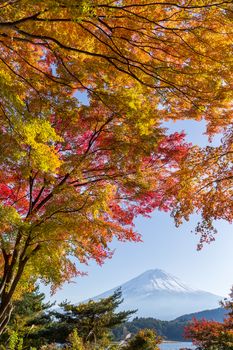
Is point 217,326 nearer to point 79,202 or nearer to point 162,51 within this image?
point 79,202

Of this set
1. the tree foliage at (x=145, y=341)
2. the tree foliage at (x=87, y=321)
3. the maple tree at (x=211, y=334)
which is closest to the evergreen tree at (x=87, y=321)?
the tree foliage at (x=87, y=321)

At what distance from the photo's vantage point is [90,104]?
22.3 ft

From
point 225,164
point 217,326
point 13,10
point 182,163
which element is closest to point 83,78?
point 13,10

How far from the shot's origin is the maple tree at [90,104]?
4.44m

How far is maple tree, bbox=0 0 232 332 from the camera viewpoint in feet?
14.6

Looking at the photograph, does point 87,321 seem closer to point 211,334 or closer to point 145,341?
point 145,341

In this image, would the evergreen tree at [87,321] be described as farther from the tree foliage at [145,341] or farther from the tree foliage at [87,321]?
the tree foliage at [145,341]

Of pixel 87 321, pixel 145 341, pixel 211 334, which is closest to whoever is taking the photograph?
pixel 211 334

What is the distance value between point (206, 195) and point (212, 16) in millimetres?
3814

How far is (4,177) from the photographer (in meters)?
7.38

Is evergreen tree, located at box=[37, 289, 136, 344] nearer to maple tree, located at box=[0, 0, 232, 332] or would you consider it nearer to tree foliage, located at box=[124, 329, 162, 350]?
tree foliage, located at box=[124, 329, 162, 350]

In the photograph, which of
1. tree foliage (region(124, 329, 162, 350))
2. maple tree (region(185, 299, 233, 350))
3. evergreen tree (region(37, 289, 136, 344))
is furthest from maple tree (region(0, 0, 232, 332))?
evergreen tree (region(37, 289, 136, 344))

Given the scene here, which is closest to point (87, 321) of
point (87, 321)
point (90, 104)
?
point (87, 321)

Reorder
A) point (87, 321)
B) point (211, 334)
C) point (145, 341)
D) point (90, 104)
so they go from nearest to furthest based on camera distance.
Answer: point (90, 104), point (211, 334), point (145, 341), point (87, 321)
